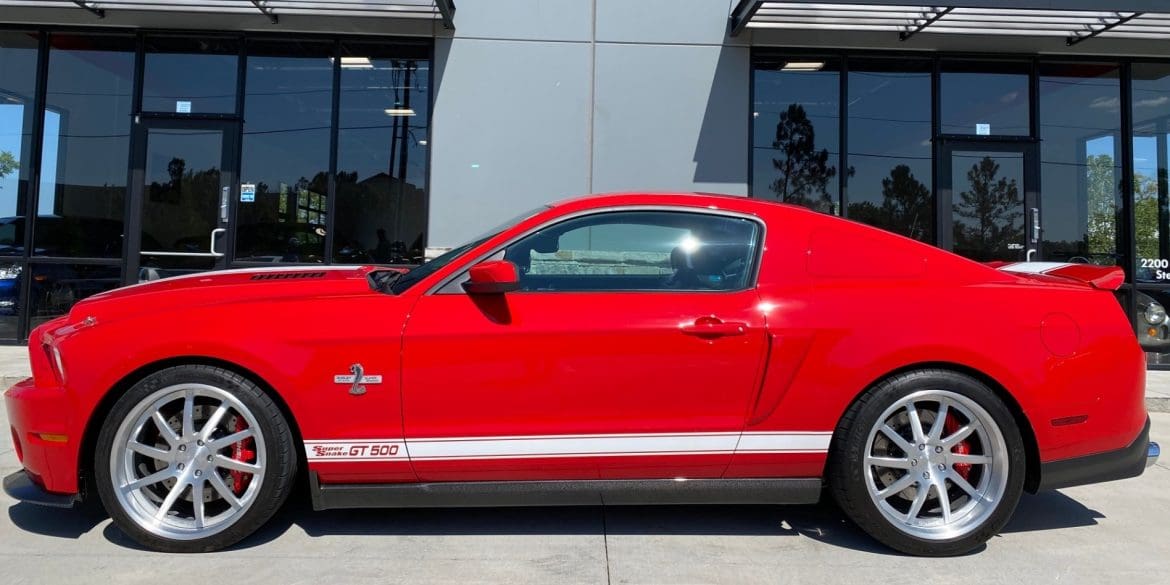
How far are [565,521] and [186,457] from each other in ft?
5.49

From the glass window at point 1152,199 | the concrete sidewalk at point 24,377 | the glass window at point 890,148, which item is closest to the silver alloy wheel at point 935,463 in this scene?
the concrete sidewalk at point 24,377

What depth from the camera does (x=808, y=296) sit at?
320cm

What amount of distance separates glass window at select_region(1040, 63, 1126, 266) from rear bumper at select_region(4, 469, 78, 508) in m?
9.14

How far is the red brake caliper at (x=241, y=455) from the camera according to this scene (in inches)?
123

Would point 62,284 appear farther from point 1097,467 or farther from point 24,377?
point 1097,467

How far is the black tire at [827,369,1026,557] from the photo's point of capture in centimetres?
312

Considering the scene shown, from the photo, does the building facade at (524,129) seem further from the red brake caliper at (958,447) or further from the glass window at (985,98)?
the red brake caliper at (958,447)

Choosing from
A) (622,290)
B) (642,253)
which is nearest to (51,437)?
(622,290)

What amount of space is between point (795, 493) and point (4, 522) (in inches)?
142

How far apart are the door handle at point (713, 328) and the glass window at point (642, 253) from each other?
18cm

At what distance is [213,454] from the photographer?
3.07 m

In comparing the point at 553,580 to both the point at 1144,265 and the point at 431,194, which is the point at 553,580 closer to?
the point at 431,194

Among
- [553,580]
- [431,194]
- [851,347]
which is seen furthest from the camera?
[431,194]

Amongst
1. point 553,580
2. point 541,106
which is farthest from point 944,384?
point 541,106
